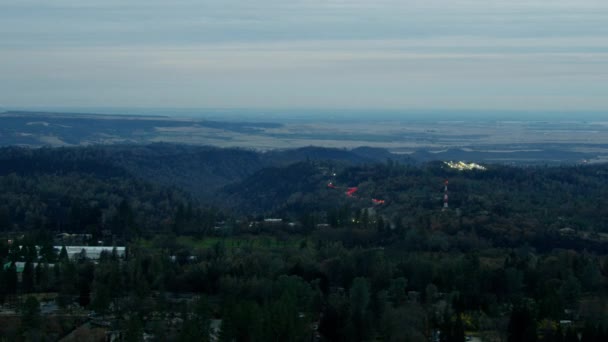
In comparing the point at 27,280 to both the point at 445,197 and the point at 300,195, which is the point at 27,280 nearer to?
the point at 445,197

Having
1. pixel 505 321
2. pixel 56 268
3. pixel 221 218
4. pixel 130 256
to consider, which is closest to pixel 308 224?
pixel 221 218

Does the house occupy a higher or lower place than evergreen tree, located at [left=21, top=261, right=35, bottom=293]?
lower

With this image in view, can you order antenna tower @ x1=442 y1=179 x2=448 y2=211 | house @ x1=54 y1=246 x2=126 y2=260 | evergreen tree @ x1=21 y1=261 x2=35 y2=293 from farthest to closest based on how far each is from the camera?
antenna tower @ x1=442 y1=179 x2=448 y2=211, house @ x1=54 y1=246 x2=126 y2=260, evergreen tree @ x1=21 y1=261 x2=35 y2=293

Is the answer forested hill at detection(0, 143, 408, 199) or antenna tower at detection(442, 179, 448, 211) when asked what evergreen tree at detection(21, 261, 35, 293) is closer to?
antenna tower at detection(442, 179, 448, 211)

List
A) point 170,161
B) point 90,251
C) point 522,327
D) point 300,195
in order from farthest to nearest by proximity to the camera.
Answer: point 170,161 → point 300,195 → point 90,251 → point 522,327

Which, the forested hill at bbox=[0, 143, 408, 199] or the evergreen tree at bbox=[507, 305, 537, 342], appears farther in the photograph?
the forested hill at bbox=[0, 143, 408, 199]

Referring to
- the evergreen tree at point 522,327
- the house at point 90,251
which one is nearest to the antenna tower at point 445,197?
the house at point 90,251

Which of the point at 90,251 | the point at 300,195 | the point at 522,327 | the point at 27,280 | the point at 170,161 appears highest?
the point at 522,327

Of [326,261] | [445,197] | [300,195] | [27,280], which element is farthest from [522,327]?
[300,195]

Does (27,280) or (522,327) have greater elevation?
(522,327)

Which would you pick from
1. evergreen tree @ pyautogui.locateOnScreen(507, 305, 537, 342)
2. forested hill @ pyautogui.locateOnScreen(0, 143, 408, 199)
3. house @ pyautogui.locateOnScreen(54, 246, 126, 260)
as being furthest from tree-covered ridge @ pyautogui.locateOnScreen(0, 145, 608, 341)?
forested hill @ pyautogui.locateOnScreen(0, 143, 408, 199)

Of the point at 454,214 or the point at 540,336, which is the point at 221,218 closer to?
the point at 454,214
